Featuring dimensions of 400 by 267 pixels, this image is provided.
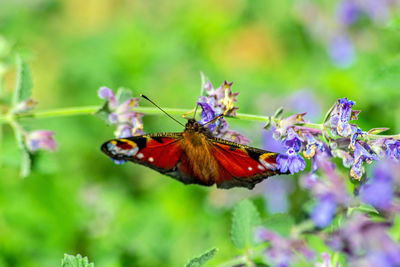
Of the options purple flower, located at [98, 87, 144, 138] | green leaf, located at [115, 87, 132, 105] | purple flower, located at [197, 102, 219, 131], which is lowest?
purple flower, located at [197, 102, 219, 131]

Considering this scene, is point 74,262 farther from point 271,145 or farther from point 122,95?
point 271,145

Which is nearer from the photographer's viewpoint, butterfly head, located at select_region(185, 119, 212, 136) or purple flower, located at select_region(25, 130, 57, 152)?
butterfly head, located at select_region(185, 119, 212, 136)

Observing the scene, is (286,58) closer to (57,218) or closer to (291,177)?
(291,177)

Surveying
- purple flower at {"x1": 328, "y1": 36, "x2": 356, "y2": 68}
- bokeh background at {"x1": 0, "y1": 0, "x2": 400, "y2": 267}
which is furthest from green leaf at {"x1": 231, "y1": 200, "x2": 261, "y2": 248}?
purple flower at {"x1": 328, "y1": 36, "x2": 356, "y2": 68}

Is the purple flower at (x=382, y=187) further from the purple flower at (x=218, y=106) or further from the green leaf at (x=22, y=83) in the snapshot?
the green leaf at (x=22, y=83)

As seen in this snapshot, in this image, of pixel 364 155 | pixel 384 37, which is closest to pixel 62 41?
pixel 384 37

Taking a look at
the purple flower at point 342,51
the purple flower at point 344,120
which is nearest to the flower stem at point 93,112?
the purple flower at point 344,120

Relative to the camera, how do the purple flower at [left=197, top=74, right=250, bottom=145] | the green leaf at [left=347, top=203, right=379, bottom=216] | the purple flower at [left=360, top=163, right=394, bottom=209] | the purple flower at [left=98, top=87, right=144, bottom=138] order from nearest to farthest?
the purple flower at [left=360, top=163, right=394, bottom=209] < the green leaf at [left=347, top=203, right=379, bottom=216] < the purple flower at [left=197, top=74, right=250, bottom=145] < the purple flower at [left=98, top=87, right=144, bottom=138]

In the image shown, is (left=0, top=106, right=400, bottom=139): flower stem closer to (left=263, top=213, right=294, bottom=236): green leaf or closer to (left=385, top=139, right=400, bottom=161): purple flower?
(left=385, top=139, right=400, bottom=161): purple flower
